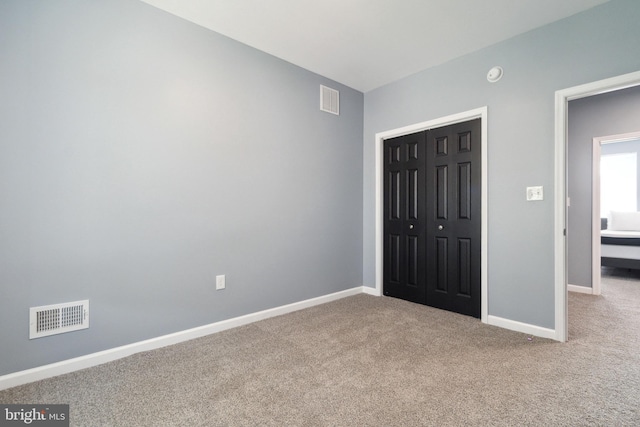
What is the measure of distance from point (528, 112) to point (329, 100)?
6.56 ft

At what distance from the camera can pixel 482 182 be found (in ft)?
9.19

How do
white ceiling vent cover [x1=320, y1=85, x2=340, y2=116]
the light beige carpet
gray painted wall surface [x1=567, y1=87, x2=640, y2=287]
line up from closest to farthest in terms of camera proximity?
the light beige carpet → white ceiling vent cover [x1=320, y1=85, x2=340, y2=116] → gray painted wall surface [x1=567, y1=87, x2=640, y2=287]

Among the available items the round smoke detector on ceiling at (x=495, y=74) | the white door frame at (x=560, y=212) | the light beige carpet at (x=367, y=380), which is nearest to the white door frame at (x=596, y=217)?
the light beige carpet at (x=367, y=380)

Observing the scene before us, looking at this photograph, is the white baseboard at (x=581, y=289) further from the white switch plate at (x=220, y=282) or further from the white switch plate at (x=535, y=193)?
the white switch plate at (x=220, y=282)

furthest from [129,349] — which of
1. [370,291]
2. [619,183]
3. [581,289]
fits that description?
[619,183]

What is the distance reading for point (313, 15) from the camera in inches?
92.0

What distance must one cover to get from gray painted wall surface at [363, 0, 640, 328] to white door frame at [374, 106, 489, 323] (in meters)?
0.05

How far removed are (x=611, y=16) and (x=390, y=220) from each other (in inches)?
99.1

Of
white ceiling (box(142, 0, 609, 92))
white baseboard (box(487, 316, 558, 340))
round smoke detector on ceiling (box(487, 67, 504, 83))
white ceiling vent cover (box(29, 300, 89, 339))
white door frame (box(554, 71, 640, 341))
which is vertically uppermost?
white ceiling (box(142, 0, 609, 92))

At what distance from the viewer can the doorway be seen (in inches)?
115

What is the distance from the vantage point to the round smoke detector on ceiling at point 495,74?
2.67 metres

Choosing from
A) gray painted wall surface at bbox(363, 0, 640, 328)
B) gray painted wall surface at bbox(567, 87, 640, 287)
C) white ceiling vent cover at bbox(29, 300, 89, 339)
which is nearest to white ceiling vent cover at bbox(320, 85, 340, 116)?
gray painted wall surface at bbox(363, 0, 640, 328)

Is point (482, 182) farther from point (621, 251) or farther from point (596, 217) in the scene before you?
point (621, 251)

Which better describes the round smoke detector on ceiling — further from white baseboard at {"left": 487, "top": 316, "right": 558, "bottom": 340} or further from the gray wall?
white baseboard at {"left": 487, "top": 316, "right": 558, "bottom": 340}
